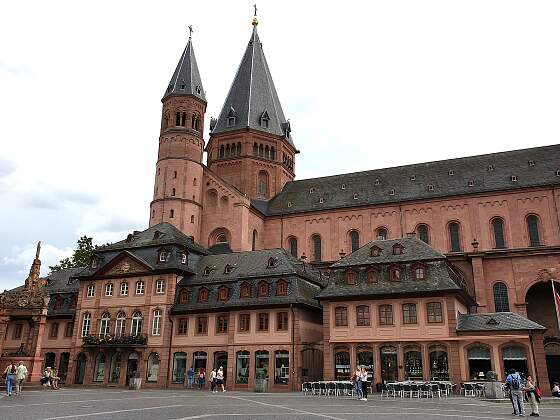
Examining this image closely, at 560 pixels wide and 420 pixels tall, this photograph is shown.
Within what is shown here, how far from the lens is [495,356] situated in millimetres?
35406

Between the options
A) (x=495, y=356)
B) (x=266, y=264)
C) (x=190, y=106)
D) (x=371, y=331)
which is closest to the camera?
(x=495, y=356)

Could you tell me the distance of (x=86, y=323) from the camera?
48.8 meters

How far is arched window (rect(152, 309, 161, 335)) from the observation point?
45562 mm

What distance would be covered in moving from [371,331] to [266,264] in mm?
11210

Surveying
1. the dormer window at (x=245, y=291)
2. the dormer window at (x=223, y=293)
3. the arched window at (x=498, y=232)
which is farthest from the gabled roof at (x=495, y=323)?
the dormer window at (x=223, y=293)

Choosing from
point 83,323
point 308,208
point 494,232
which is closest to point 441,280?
point 494,232

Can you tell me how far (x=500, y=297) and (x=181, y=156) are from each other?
3585 centimetres

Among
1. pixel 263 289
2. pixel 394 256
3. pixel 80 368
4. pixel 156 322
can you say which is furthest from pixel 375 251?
pixel 80 368

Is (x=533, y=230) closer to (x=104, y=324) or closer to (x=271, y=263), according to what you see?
(x=271, y=263)

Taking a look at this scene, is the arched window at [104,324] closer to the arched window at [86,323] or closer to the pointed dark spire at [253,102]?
the arched window at [86,323]

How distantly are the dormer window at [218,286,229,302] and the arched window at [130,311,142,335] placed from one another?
762 centimetres

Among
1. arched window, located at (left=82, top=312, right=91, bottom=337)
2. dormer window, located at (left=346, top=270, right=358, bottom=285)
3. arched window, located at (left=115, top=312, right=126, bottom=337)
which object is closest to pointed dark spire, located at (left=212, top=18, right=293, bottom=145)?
arched window, located at (left=115, top=312, right=126, bottom=337)

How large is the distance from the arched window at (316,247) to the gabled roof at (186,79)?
2177 cm

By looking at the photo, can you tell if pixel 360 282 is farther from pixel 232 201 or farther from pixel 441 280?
pixel 232 201
